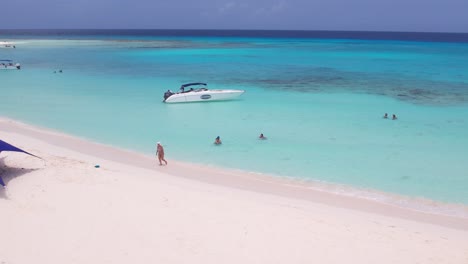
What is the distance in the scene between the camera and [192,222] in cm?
772

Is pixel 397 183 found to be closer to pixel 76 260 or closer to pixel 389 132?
pixel 389 132

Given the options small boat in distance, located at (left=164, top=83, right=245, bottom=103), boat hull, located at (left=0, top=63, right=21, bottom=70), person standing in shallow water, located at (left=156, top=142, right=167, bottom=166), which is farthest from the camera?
boat hull, located at (left=0, top=63, right=21, bottom=70)

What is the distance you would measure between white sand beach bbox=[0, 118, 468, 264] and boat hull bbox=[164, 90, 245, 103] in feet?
36.7

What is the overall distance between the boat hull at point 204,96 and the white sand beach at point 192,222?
11194mm

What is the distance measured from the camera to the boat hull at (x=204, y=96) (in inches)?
864

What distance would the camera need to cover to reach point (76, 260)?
20.5ft

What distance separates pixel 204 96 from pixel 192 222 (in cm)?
1521

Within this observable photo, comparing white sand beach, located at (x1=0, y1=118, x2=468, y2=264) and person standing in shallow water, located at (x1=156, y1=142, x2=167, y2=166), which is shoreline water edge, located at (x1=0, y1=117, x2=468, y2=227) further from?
person standing in shallow water, located at (x1=156, y1=142, x2=167, y2=166)

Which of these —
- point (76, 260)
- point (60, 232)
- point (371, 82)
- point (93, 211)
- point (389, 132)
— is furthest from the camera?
point (371, 82)

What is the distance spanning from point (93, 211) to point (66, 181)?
190 cm

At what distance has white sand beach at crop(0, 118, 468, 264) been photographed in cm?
664

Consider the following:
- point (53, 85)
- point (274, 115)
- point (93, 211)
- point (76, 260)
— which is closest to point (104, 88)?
point (53, 85)

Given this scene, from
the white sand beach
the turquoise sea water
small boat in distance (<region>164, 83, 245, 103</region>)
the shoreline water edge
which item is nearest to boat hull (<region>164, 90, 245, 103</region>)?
small boat in distance (<region>164, 83, 245, 103</region>)

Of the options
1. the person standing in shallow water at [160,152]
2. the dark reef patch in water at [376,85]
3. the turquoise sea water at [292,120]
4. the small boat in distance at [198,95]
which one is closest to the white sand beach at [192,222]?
the person standing in shallow water at [160,152]
